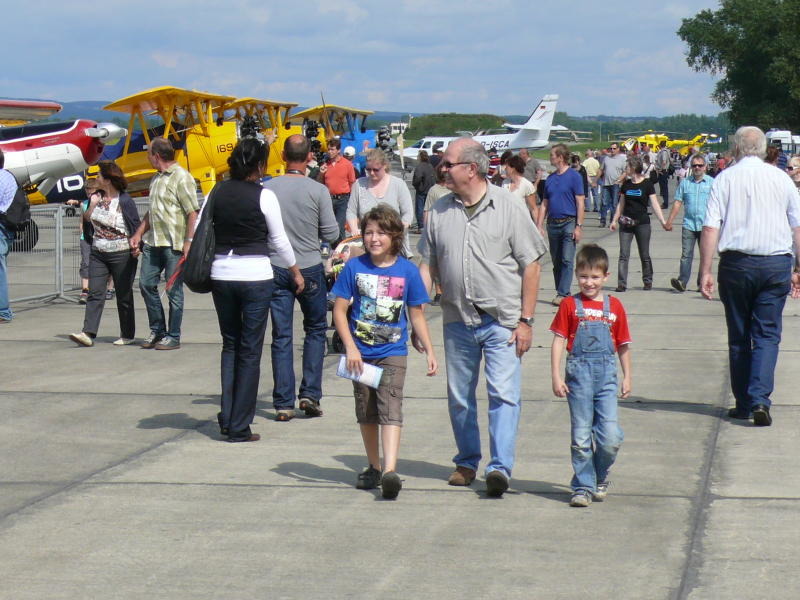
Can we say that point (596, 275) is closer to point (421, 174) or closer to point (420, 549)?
point (420, 549)

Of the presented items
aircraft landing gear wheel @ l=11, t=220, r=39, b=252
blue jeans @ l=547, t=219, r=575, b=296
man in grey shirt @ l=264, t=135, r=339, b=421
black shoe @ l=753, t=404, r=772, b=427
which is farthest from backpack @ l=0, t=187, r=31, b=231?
black shoe @ l=753, t=404, r=772, b=427

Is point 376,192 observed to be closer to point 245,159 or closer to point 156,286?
point 156,286

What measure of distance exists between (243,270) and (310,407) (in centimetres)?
119

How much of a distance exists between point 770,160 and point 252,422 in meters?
10.2

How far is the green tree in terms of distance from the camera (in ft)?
278

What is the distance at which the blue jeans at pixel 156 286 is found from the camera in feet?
35.1

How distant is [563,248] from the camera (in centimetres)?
1377

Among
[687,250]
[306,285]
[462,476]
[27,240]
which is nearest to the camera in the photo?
[462,476]

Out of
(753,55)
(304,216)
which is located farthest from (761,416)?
(753,55)

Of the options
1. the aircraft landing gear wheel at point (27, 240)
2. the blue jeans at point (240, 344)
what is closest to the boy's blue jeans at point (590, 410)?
the blue jeans at point (240, 344)

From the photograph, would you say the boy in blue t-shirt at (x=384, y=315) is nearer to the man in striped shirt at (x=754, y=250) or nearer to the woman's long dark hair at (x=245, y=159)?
the woman's long dark hair at (x=245, y=159)

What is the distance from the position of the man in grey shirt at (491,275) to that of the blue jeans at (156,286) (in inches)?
203

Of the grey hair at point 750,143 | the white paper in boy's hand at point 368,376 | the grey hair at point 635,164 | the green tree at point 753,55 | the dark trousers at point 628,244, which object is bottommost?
the dark trousers at point 628,244

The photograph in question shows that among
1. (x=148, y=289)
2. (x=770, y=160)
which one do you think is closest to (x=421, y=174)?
(x=770, y=160)
